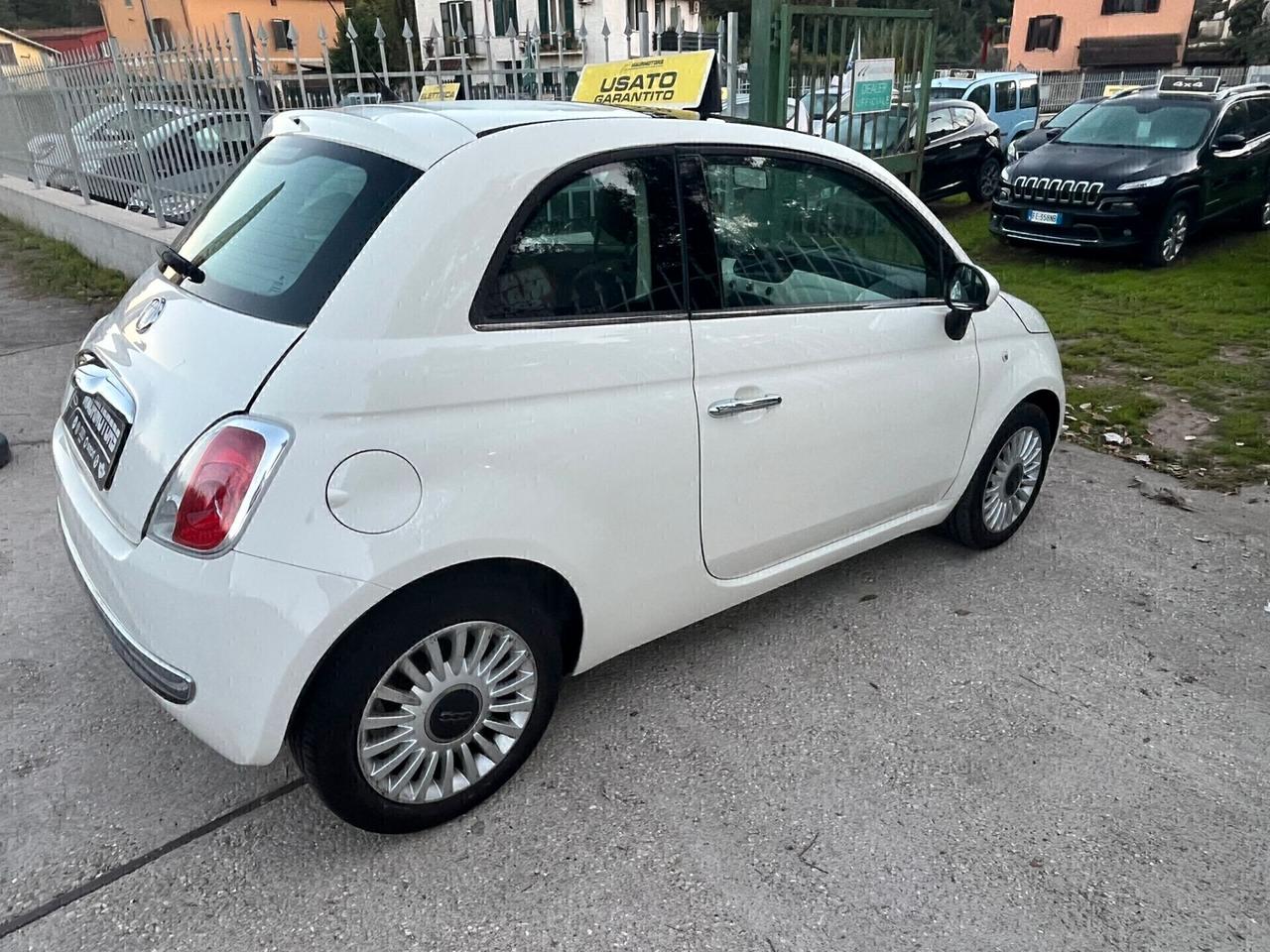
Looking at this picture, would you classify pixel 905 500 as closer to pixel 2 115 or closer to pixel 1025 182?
pixel 1025 182

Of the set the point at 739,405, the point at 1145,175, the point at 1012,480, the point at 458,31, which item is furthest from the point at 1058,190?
the point at 739,405

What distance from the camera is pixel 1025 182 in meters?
9.72

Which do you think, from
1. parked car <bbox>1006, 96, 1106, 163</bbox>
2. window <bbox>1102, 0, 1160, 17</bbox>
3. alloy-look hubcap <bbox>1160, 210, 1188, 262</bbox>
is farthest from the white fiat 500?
window <bbox>1102, 0, 1160, 17</bbox>

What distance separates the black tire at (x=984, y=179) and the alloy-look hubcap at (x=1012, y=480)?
1099 centimetres

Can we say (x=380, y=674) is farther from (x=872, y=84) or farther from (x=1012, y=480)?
(x=872, y=84)

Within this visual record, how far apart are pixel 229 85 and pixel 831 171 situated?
5772mm

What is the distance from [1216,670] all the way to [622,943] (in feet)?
7.59

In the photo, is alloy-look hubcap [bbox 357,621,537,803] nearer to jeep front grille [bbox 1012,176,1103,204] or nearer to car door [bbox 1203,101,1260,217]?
jeep front grille [bbox 1012,176,1103,204]

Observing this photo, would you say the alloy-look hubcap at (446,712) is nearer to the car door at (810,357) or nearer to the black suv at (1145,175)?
the car door at (810,357)

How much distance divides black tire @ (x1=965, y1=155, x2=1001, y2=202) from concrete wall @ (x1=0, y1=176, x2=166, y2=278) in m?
10.9

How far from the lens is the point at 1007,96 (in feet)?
57.8

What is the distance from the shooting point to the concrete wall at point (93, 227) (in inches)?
315

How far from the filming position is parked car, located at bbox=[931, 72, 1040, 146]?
16.7 metres

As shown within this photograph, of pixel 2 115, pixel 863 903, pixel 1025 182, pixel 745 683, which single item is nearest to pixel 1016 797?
pixel 863 903
